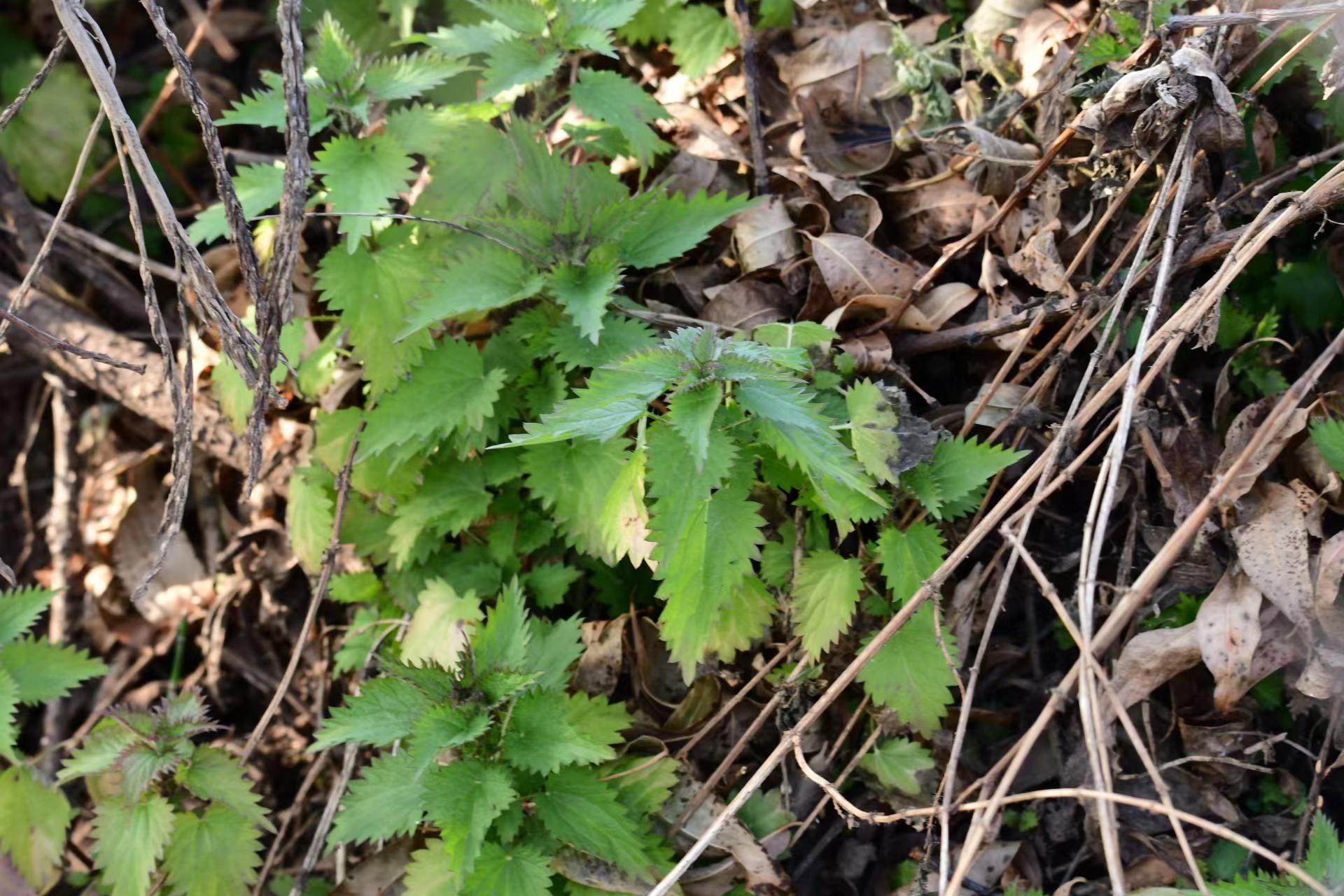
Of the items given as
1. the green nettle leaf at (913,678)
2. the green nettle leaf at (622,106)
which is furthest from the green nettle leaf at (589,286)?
the green nettle leaf at (913,678)

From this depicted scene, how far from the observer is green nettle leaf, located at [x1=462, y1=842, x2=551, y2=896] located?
5.81 feet

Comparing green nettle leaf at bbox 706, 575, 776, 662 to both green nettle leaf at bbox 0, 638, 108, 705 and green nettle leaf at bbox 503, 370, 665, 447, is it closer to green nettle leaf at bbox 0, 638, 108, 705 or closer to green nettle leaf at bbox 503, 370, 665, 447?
green nettle leaf at bbox 503, 370, 665, 447

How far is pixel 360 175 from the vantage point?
205 cm

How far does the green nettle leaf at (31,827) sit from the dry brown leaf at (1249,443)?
2567 mm

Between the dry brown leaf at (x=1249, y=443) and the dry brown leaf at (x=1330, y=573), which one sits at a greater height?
the dry brown leaf at (x=1249, y=443)

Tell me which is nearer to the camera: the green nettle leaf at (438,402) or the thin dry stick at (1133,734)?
the thin dry stick at (1133,734)

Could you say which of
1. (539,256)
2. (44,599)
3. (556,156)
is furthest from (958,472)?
(44,599)

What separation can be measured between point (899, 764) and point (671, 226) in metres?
1.17

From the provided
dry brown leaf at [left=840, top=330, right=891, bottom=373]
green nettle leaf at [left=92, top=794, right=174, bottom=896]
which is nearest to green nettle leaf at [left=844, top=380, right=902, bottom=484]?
dry brown leaf at [left=840, top=330, right=891, bottom=373]

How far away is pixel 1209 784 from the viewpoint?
6.50 feet

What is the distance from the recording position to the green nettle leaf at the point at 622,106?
219 centimetres

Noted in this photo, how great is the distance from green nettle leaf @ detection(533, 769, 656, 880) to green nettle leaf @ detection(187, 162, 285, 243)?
51.6 inches

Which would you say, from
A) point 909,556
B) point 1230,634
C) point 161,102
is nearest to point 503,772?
point 909,556

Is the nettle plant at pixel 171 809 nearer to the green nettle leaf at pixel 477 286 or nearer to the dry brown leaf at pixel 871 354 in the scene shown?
the green nettle leaf at pixel 477 286
